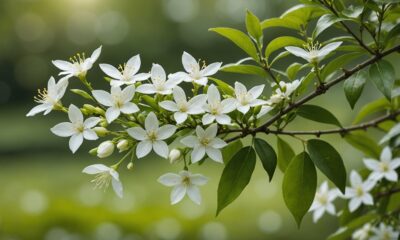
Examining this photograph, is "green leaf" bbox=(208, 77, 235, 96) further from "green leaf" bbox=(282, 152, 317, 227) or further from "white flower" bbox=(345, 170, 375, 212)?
"white flower" bbox=(345, 170, 375, 212)

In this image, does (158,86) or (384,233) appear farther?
(384,233)

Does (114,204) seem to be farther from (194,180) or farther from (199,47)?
(194,180)

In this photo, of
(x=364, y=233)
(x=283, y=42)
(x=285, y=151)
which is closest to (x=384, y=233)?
(x=364, y=233)

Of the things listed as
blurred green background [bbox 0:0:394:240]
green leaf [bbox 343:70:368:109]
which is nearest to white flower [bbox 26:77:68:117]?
green leaf [bbox 343:70:368:109]

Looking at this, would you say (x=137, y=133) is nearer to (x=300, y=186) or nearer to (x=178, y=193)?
(x=178, y=193)

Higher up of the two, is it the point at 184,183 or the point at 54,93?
the point at 54,93

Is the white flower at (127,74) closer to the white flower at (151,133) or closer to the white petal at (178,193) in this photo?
the white flower at (151,133)

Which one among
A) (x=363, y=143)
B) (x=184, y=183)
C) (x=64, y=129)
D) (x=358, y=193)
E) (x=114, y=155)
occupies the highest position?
(x=64, y=129)
